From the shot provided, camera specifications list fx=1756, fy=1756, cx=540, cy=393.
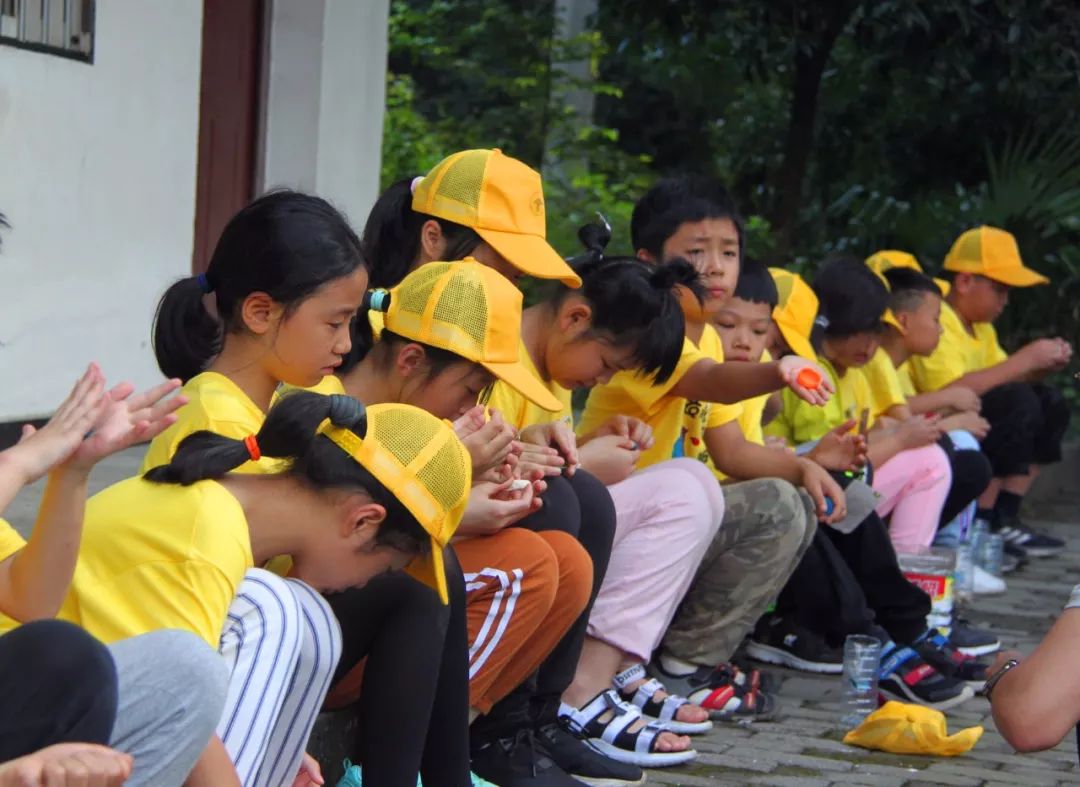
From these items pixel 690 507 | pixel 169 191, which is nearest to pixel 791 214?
pixel 169 191

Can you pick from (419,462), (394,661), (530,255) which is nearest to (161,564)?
(419,462)

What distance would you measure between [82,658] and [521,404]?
220cm

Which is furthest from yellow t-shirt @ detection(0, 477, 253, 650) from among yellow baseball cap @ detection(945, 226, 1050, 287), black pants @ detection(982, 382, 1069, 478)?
yellow baseball cap @ detection(945, 226, 1050, 287)

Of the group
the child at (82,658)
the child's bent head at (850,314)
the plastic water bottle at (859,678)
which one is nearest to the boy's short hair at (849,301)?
the child's bent head at (850,314)

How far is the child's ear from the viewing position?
3654 mm

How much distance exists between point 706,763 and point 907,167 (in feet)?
26.2

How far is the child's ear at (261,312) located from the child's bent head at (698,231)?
6.76 feet

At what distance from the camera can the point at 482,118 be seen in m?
14.3

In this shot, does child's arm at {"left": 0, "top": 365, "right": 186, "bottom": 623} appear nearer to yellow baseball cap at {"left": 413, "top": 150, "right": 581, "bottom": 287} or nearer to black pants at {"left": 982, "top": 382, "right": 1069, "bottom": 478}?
yellow baseball cap at {"left": 413, "top": 150, "right": 581, "bottom": 287}

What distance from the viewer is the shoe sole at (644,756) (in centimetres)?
454

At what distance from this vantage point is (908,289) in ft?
24.5

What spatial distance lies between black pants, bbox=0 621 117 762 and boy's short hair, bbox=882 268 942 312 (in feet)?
17.4

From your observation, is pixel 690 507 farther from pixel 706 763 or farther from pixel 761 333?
pixel 761 333

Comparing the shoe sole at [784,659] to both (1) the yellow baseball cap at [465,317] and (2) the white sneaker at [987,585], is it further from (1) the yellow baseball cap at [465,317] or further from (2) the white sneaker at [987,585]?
(1) the yellow baseball cap at [465,317]
